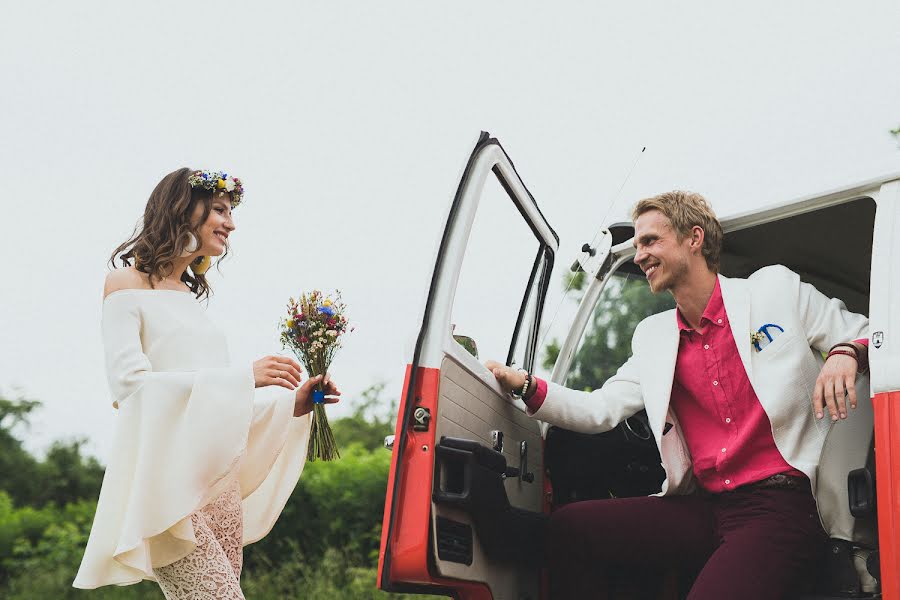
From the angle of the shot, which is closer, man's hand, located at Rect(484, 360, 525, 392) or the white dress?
the white dress

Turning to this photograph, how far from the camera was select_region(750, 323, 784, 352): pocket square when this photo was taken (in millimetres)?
3070

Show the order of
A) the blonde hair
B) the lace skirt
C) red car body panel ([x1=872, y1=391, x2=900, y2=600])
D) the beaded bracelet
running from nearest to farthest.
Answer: red car body panel ([x1=872, y1=391, x2=900, y2=600]), the lace skirt, the beaded bracelet, the blonde hair

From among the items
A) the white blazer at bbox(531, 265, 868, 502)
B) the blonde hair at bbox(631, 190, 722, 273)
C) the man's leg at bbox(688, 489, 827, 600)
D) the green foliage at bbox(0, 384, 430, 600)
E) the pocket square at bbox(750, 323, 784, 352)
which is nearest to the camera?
the man's leg at bbox(688, 489, 827, 600)

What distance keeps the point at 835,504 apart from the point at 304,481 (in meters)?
6.13

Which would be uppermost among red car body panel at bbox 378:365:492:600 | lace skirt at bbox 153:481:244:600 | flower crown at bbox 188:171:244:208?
flower crown at bbox 188:171:244:208

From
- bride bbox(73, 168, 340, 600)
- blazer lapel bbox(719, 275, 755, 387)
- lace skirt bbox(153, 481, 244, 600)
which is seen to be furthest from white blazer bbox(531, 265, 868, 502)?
lace skirt bbox(153, 481, 244, 600)

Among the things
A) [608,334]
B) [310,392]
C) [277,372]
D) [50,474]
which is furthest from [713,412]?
[50,474]

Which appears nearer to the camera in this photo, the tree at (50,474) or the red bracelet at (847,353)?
the red bracelet at (847,353)

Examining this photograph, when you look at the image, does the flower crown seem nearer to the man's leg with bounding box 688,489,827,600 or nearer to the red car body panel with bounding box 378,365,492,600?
the red car body panel with bounding box 378,365,492,600

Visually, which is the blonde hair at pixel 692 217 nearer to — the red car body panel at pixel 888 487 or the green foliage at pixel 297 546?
the red car body panel at pixel 888 487

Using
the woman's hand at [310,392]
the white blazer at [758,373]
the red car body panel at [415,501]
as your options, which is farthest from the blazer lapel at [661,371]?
the woman's hand at [310,392]

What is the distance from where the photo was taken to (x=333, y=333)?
9.48 feet

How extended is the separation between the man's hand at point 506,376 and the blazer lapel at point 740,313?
0.74 meters

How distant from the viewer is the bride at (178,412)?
2.57 metres
